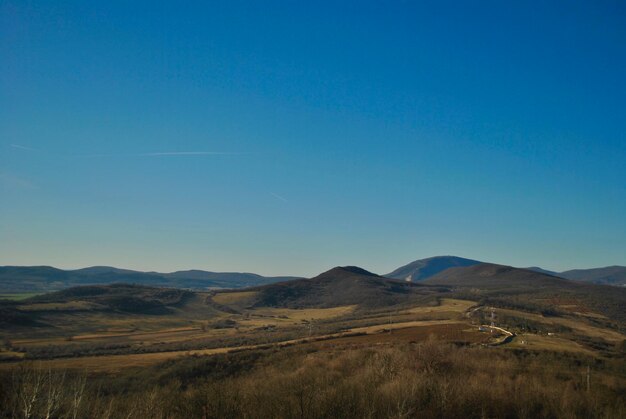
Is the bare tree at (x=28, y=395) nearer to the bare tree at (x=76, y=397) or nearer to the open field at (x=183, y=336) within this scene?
the bare tree at (x=76, y=397)

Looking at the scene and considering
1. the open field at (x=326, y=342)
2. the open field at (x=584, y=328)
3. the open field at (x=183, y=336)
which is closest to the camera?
the open field at (x=326, y=342)

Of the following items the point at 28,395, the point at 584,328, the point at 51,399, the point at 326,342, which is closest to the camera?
the point at 51,399

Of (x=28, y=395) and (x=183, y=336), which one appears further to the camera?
(x=183, y=336)

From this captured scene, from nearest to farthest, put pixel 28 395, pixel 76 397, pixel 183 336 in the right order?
pixel 28 395
pixel 76 397
pixel 183 336

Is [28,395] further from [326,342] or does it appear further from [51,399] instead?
[326,342]

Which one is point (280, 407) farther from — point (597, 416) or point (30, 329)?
point (30, 329)

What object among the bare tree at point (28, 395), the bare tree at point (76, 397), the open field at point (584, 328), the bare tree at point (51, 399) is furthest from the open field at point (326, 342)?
the bare tree at point (51, 399)

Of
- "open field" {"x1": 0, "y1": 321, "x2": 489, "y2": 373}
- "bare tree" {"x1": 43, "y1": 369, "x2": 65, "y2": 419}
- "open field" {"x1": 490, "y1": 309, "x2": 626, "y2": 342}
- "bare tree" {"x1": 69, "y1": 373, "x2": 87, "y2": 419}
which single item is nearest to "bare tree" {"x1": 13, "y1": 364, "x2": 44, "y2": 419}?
"bare tree" {"x1": 43, "y1": 369, "x2": 65, "y2": 419}

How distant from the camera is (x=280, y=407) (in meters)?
21.1

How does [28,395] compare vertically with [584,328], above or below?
above

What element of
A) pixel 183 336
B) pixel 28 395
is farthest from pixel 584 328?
pixel 28 395

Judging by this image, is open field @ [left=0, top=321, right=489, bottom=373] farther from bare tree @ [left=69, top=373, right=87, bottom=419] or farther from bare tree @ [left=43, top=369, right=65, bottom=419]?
bare tree @ [left=43, top=369, right=65, bottom=419]

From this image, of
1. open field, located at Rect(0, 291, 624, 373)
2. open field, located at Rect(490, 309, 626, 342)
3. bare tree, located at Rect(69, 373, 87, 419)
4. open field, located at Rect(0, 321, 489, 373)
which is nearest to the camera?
bare tree, located at Rect(69, 373, 87, 419)

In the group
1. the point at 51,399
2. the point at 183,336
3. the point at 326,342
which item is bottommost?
the point at 183,336
